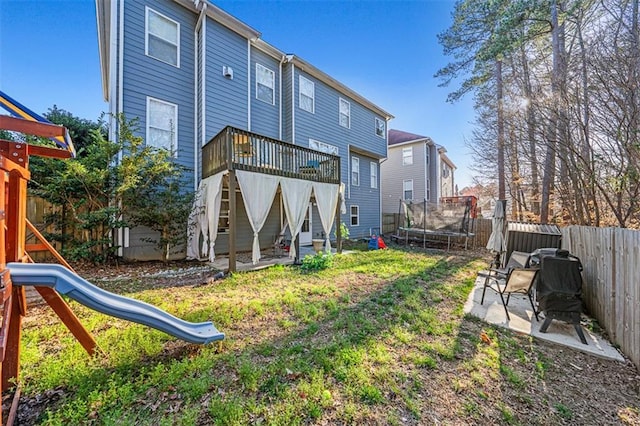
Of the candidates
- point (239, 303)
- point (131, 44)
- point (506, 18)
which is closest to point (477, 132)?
point (506, 18)

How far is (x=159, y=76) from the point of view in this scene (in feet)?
25.0

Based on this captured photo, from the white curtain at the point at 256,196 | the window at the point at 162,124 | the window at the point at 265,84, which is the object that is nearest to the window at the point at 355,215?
the window at the point at 265,84

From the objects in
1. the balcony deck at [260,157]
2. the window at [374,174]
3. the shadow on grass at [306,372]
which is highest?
the window at [374,174]

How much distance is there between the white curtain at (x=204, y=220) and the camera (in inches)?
273

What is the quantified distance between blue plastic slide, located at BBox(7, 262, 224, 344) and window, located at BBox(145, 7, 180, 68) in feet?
26.0

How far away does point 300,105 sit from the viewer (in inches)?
436

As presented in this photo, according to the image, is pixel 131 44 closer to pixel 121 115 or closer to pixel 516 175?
pixel 121 115

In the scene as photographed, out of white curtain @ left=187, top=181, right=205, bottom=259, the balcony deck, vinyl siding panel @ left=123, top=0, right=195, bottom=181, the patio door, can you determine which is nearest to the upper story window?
the patio door

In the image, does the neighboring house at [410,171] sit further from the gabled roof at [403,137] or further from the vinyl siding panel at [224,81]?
the vinyl siding panel at [224,81]

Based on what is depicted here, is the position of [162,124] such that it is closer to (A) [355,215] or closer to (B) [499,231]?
(A) [355,215]

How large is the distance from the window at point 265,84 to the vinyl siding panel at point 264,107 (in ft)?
0.38

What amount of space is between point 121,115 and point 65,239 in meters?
3.37

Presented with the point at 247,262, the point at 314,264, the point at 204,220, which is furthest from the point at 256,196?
the point at 314,264

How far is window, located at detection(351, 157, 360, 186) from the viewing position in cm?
1410
